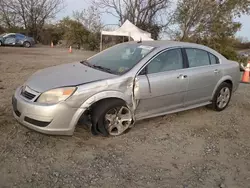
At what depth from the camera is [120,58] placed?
14.6 ft

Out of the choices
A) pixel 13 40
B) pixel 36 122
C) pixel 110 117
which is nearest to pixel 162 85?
pixel 110 117

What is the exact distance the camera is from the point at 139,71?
13.3 ft

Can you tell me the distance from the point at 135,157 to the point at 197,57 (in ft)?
7.95

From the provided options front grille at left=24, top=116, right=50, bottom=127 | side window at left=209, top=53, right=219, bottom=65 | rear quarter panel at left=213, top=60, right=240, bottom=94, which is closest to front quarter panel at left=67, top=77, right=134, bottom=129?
front grille at left=24, top=116, right=50, bottom=127

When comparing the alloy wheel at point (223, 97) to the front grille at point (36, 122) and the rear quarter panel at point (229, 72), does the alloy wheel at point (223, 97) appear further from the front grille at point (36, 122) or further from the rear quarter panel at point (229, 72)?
the front grille at point (36, 122)

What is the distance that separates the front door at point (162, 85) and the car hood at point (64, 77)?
0.57m

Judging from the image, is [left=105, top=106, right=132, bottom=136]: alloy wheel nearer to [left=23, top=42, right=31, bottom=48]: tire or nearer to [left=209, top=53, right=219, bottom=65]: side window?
[left=209, top=53, right=219, bottom=65]: side window

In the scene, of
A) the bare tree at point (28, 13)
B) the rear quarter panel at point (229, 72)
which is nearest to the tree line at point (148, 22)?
the bare tree at point (28, 13)

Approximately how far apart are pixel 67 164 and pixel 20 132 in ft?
3.78

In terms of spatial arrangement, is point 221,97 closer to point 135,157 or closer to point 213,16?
point 135,157

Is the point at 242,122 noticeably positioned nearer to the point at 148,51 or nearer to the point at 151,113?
the point at 151,113

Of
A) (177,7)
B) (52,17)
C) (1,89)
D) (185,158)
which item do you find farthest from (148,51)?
(52,17)

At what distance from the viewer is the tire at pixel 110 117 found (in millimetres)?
3719

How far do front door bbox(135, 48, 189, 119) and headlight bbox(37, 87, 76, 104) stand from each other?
3.40 feet
